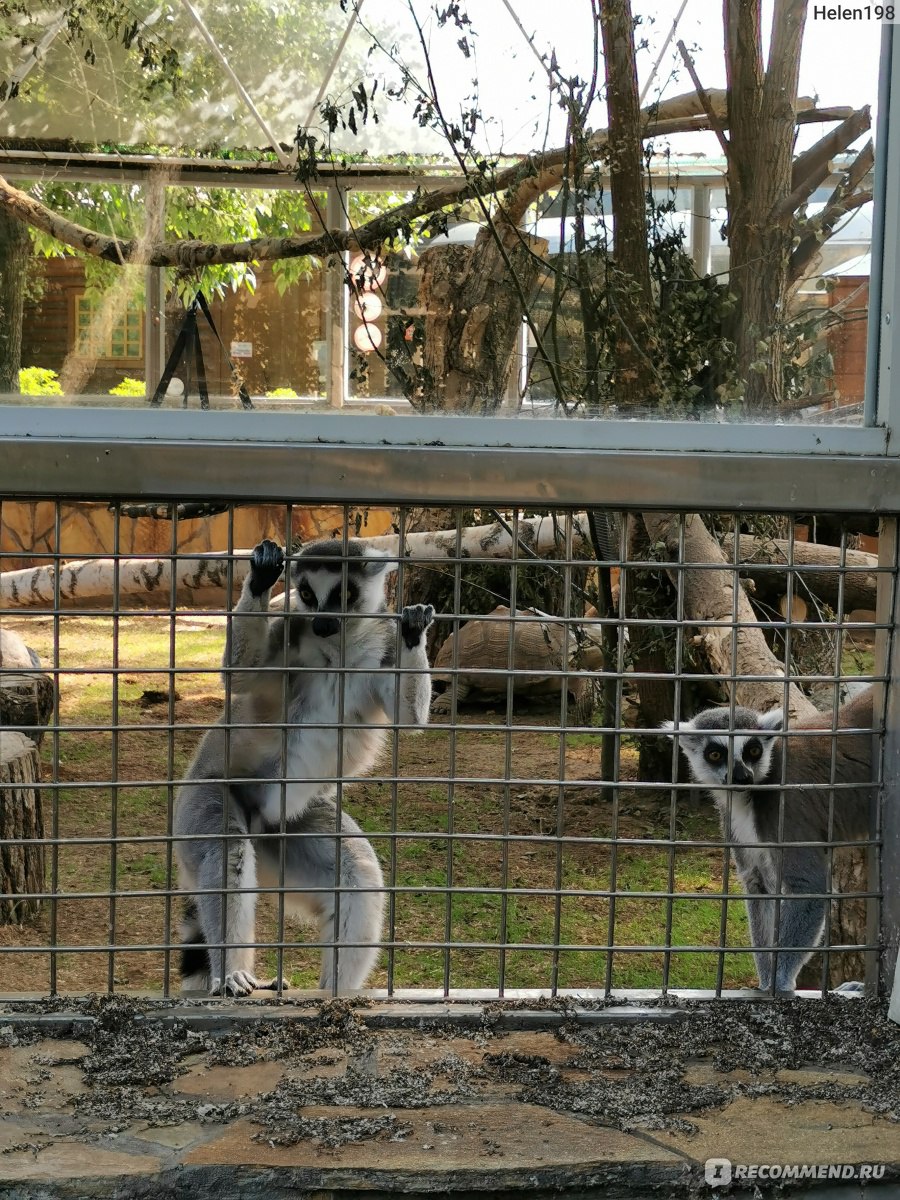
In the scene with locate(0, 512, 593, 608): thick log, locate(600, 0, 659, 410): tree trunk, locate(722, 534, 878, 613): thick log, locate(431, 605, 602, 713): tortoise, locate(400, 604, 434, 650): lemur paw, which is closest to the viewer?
locate(600, 0, 659, 410): tree trunk

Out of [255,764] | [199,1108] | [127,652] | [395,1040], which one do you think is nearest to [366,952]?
[255,764]

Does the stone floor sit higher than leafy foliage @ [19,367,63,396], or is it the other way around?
leafy foliage @ [19,367,63,396]

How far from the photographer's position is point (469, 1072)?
7.97 ft

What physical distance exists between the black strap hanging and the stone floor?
135cm

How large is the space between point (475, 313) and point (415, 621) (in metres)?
0.96

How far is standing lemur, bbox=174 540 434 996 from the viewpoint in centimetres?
Result: 364

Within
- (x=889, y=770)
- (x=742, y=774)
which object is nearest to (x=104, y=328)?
(x=889, y=770)

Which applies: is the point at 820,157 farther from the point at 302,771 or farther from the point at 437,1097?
the point at 302,771

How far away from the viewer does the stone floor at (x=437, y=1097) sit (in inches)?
80.3

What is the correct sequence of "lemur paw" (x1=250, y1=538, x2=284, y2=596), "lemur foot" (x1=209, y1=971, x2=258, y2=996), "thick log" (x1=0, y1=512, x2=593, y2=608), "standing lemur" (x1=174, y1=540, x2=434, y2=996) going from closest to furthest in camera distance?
"lemur paw" (x1=250, y1=538, x2=284, y2=596) < "lemur foot" (x1=209, y1=971, x2=258, y2=996) < "standing lemur" (x1=174, y1=540, x2=434, y2=996) < "thick log" (x1=0, y1=512, x2=593, y2=608)

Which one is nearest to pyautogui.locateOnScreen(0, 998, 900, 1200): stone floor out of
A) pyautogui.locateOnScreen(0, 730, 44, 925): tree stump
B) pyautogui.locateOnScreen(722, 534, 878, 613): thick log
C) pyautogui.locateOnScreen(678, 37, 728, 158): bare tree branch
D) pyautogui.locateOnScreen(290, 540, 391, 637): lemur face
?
pyautogui.locateOnScreen(290, 540, 391, 637): lemur face

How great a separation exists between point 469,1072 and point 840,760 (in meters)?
2.34

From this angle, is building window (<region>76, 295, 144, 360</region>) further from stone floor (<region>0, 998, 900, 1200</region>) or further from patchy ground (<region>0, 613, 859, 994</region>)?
stone floor (<region>0, 998, 900, 1200</region>)

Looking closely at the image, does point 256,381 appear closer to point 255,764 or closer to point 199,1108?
point 199,1108
